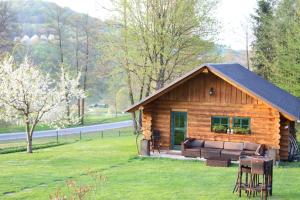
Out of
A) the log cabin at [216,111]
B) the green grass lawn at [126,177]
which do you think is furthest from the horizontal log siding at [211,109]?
the green grass lawn at [126,177]

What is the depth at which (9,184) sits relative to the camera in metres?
16.0

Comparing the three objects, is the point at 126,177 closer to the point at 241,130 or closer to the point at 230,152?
the point at 230,152

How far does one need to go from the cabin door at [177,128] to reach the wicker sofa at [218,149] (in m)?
0.93

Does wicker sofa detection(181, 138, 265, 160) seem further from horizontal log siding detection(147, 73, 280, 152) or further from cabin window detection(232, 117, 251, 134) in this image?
cabin window detection(232, 117, 251, 134)

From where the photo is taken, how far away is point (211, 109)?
70.9 feet

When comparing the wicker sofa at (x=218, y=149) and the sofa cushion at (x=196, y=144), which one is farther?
the sofa cushion at (x=196, y=144)

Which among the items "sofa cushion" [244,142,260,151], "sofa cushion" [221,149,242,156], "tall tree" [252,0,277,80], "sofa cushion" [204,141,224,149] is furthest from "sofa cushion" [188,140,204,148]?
"tall tree" [252,0,277,80]

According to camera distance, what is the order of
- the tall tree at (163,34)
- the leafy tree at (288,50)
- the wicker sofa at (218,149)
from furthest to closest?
1. the leafy tree at (288,50)
2. the tall tree at (163,34)
3. the wicker sofa at (218,149)

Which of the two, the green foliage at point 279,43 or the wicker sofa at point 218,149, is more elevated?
the green foliage at point 279,43

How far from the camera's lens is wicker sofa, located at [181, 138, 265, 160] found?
2014cm

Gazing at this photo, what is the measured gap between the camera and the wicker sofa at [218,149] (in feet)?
66.1

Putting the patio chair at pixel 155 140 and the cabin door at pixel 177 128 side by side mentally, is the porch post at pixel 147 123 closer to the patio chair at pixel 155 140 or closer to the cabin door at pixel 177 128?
the patio chair at pixel 155 140

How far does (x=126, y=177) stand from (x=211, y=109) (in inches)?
252

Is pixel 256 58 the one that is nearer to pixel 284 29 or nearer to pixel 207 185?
pixel 284 29
